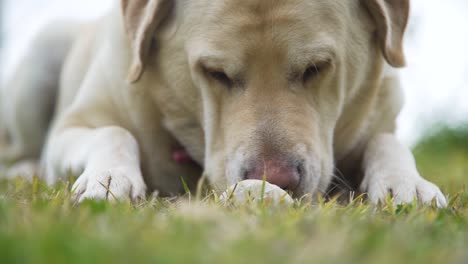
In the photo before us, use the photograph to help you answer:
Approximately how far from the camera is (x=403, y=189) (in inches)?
106

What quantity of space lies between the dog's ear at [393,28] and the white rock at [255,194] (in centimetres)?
110

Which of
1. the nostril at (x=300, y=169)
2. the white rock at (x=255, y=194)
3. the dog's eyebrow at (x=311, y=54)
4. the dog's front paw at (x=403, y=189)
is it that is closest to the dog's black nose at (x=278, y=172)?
the nostril at (x=300, y=169)

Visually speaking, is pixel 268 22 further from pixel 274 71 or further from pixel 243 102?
pixel 243 102

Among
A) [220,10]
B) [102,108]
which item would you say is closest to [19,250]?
[220,10]

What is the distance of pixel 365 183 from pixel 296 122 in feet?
1.75

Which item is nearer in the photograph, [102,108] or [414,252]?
[414,252]

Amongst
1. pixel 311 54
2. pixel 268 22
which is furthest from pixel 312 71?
pixel 268 22

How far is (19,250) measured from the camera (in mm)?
1226

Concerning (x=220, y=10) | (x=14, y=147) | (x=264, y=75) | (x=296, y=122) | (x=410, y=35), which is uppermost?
(x=220, y=10)

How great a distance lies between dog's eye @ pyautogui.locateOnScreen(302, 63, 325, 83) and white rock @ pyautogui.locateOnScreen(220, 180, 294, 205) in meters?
0.64

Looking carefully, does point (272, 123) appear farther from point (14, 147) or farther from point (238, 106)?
point (14, 147)

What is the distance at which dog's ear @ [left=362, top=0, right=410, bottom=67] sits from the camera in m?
3.06

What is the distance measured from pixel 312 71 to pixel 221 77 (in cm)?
40

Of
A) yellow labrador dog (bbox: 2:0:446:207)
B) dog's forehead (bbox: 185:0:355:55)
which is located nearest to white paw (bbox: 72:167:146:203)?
yellow labrador dog (bbox: 2:0:446:207)
